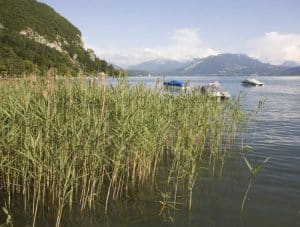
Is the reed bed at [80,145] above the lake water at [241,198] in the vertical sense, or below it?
above

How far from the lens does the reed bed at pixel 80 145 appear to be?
300 inches

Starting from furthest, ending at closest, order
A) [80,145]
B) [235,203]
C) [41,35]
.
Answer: [41,35] → [235,203] → [80,145]

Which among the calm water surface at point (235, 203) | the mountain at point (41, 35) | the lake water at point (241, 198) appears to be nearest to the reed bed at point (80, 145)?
the calm water surface at point (235, 203)

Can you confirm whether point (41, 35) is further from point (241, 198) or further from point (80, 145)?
point (80, 145)

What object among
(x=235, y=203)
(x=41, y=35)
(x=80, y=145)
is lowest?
(x=235, y=203)

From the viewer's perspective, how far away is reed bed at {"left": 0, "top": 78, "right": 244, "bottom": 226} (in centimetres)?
763

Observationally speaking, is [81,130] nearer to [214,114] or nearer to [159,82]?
[159,82]

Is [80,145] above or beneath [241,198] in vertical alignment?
above

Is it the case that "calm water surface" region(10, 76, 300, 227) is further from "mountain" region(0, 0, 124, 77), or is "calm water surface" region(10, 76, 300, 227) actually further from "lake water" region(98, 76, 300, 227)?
"mountain" region(0, 0, 124, 77)

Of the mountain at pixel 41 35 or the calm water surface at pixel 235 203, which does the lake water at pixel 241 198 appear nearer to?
the calm water surface at pixel 235 203

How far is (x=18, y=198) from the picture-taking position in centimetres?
885

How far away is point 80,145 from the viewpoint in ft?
25.3

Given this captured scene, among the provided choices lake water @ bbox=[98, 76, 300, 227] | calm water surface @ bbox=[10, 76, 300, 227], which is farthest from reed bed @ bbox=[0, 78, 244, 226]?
lake water @ bbox=[98, 76, 300, 227]

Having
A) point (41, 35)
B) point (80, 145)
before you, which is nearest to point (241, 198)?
point (80, 145)
